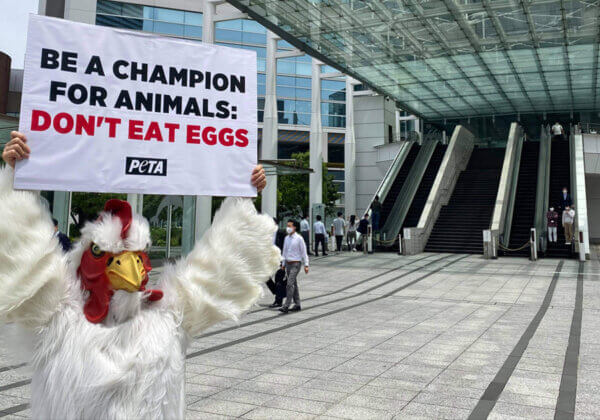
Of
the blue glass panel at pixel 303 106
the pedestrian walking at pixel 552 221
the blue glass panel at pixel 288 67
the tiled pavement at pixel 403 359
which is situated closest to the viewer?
the tiled pavement at pixel 403 359

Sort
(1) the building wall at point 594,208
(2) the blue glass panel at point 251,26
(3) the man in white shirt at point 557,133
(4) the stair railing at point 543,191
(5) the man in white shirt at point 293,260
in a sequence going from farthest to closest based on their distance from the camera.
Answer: (2) the blue glass panel at point 251,26
(1) the building wall at point 594,208
(3) the man in white shirt at point 557,133
(4) the stair railing at point 543,191
(5) the man in white shirt at point 293,260

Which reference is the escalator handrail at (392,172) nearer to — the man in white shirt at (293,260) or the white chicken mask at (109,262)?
the man in white shirt at (293,260)

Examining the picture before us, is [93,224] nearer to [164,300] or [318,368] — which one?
[164,300]

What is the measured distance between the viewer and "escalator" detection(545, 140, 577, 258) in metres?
16.6

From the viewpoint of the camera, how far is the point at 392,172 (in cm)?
2306

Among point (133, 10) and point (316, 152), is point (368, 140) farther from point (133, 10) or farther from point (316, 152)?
point (133, 10)

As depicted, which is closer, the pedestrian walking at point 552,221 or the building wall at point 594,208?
the pedestrian walking at point 552,221

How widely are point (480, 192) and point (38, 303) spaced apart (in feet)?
70.8

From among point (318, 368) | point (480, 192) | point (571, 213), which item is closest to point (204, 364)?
point (318, 368)

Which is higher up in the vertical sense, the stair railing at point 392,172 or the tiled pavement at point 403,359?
the stair railing at point 392,172

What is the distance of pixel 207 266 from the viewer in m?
2.48

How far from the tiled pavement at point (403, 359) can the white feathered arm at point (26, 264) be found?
1.28 feet

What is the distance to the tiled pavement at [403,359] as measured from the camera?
3762 millimetres

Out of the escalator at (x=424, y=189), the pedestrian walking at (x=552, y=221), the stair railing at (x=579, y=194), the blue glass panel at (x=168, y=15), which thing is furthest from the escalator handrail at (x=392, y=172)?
the blue glass panel at (x=168, y=15)
